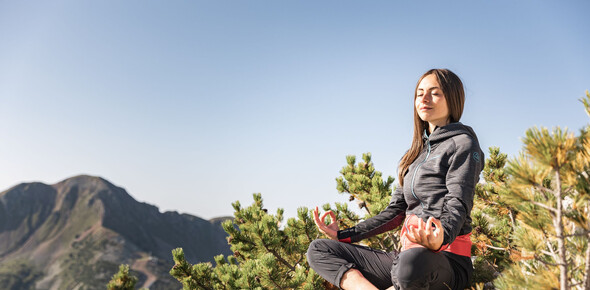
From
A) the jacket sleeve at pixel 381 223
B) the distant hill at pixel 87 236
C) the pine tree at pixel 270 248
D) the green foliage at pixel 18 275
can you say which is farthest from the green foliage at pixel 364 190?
the green foliage at pixel 18 275

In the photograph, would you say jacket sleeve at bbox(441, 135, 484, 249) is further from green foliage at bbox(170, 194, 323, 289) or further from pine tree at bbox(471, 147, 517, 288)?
green foliage at bbox(170, 194, 323, 289)

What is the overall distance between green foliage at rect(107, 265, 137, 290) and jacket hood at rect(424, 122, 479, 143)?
201 inches

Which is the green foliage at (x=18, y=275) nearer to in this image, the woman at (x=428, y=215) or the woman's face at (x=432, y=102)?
the woman at (x=428, y=215)

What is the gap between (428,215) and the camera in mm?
2086

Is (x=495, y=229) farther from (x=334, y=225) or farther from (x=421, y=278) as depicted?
(x=421, y=278)

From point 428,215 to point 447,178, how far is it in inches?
10.7

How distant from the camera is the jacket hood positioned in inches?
84.5

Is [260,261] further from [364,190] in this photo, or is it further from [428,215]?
[364,190]

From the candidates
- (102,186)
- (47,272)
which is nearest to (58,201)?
(102,186)

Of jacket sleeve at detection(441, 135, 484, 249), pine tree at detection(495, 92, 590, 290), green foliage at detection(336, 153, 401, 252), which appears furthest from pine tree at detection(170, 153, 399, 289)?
pine tree at detection(495, 92, 590, 290)

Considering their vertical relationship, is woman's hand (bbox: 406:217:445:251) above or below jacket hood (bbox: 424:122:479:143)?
below

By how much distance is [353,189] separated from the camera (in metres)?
5.73

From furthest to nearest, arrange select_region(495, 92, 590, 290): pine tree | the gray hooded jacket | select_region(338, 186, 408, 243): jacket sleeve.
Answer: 1. select_region(338, 186, 408, 243): jacket sleeve
2. the gray hooded jacket
3. select_region(495, 92, 590, 290): pine tree

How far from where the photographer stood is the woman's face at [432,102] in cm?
231
